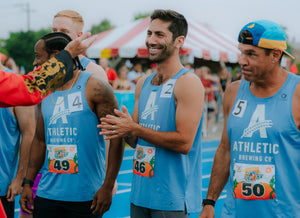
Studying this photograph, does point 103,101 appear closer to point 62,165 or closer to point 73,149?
point 73,149

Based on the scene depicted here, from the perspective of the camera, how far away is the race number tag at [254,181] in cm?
256

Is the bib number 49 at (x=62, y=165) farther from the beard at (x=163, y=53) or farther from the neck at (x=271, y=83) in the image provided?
the neck at (x=271, y=83)

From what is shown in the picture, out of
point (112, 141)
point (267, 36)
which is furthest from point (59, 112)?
point (267, 36)

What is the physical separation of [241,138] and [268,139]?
178 millimetres

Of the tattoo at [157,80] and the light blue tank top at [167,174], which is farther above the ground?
the tattoo at [157,80]

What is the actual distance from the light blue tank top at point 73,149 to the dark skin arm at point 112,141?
6 centimetres

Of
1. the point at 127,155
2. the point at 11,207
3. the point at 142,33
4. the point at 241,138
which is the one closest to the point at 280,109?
the point at 241,138

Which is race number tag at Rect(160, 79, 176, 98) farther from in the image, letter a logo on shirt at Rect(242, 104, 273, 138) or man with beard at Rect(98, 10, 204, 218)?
letter a logo on shirt at Rect(242, 104, 273, 138)

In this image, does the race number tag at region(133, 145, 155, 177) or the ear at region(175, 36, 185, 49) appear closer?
the race number tag at region(133, 145, 155, 177)

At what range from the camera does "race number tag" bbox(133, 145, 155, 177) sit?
9.85 feet

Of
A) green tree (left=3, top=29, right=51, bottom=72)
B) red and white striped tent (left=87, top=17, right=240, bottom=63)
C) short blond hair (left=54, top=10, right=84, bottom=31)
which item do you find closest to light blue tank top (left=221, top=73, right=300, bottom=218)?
short blond hair (left=54, top=10, right=84, bottom=31)

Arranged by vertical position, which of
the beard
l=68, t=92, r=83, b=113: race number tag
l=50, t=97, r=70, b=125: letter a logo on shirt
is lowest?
l=50, t=97, r=70, b=125: letter a logo on shirt

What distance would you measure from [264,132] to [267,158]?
0.16 meters

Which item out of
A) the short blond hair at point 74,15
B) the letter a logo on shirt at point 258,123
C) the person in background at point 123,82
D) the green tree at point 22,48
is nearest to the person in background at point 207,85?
the person in background at point 123,82
